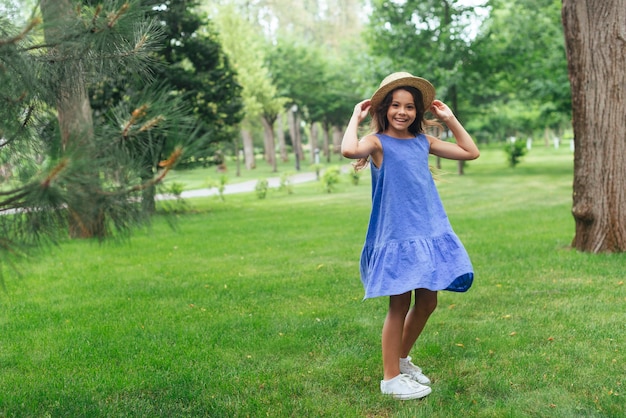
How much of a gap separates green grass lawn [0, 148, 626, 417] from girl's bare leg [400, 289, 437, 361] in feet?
0.94

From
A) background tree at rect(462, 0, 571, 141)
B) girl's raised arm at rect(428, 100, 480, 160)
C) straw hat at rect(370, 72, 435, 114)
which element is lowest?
girl's raised arm at rect(428, 100, 480, 160)

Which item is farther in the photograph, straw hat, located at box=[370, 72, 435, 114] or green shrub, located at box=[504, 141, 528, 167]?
green shrub, located at box=[504, 141, 528, 167]

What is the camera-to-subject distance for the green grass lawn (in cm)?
367

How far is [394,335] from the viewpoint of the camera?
369 centimetres

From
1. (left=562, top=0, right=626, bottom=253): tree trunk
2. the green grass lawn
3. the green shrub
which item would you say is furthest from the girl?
the green shrub

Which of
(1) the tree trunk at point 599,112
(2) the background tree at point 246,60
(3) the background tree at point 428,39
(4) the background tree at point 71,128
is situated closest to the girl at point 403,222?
(4) the background tree at point 71,128

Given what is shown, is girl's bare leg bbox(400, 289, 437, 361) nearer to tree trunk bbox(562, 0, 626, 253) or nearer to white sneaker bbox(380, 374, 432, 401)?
white sneaker bbox(380, 374, 432, 401)

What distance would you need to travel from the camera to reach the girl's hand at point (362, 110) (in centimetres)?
373

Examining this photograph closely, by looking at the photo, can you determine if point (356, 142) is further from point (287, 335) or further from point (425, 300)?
point (287, 335)

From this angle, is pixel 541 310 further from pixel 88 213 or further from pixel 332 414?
pixel 88 213

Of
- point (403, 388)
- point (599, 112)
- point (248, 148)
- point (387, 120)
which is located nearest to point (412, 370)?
point (403, 388)

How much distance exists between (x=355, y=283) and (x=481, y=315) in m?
1.68

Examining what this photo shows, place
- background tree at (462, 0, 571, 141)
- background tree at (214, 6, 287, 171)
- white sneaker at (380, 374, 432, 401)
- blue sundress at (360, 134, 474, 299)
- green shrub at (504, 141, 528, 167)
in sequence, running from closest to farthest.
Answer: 1. blue sundress at (360, 134, 474, 299)
2. white sneaker at (380, 374, 432, 401)
3. background tree at (462, 0, 571, 141)
4. green shrub at (504, 141, 528, 167)
5. background tree at (214, 6, 287, 171)

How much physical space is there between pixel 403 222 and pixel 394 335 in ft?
2.02
